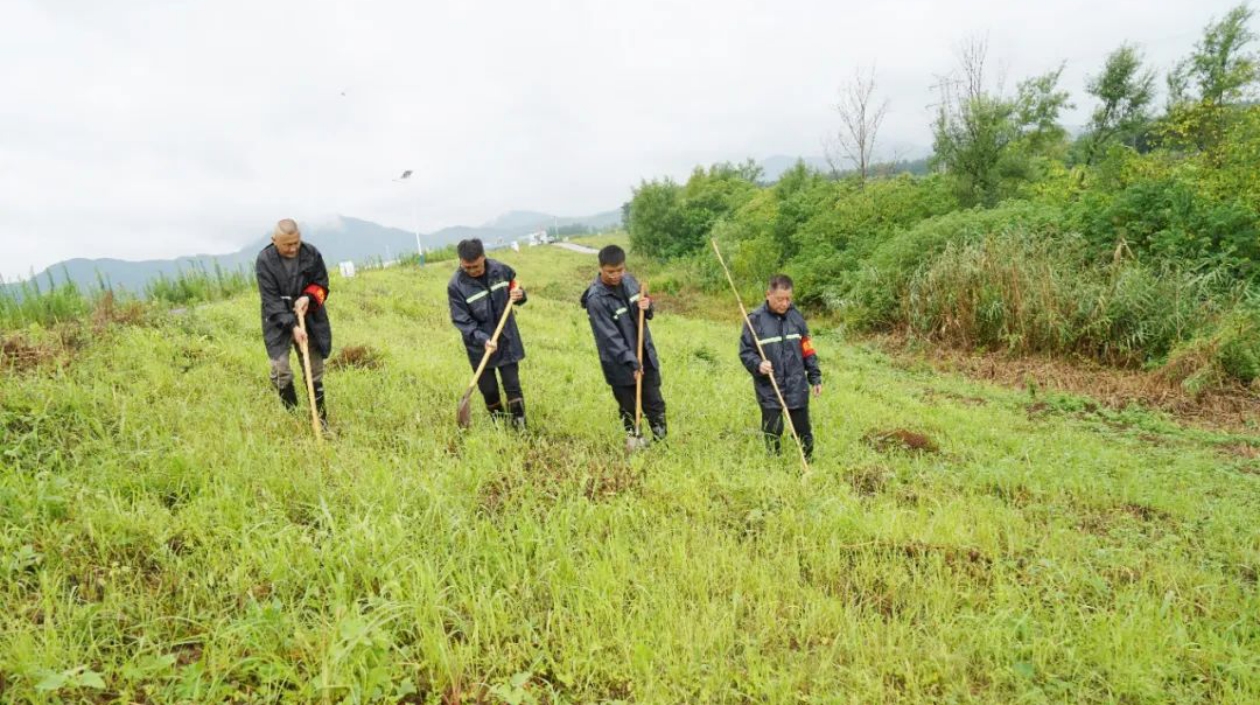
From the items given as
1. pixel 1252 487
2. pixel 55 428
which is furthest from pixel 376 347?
pixel 1252 487

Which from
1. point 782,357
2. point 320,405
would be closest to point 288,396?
point 320,405

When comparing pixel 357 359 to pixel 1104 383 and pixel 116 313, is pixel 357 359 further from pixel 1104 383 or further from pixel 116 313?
pixel 1104 383

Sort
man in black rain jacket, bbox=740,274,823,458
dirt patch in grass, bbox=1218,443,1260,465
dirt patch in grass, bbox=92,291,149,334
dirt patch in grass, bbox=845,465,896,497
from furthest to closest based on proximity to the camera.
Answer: dirt patch in grass, bbox=92,291,149,334
dirt patch in grass, bbox=1218,443,1260,465
man in black rain jacket, bbox=740,274,823,458
dirt patch in grass, bbox=845,465,896,497

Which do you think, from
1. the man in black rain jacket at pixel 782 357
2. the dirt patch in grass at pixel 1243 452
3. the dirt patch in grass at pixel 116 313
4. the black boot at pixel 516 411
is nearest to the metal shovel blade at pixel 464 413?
the black boot at pixel 516 411

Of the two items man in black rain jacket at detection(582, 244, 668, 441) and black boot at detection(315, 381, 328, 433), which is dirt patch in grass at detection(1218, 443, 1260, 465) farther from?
black boot at detection(315, 381, 328, 433)

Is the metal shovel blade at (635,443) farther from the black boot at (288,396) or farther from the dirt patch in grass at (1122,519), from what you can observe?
the dirt patch in grass at (1122,519)

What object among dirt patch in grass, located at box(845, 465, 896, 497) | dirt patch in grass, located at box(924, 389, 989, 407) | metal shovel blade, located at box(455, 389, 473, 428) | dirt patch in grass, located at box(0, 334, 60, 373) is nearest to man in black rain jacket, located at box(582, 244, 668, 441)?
metal shovel blade, located at box(455, 389, 473, 428)

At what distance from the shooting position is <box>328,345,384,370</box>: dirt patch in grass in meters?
7.19

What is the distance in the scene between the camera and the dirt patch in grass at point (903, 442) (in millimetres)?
5555

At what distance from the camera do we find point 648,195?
33906mm

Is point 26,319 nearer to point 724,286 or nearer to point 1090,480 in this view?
point 1090,480

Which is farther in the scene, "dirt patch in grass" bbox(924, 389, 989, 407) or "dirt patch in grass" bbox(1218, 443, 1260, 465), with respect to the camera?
"dirt patch in grass" bbox(924, 389, 989, 407)

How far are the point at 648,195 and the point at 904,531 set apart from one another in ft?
104

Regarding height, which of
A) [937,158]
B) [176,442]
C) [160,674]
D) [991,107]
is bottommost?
[160,674]
